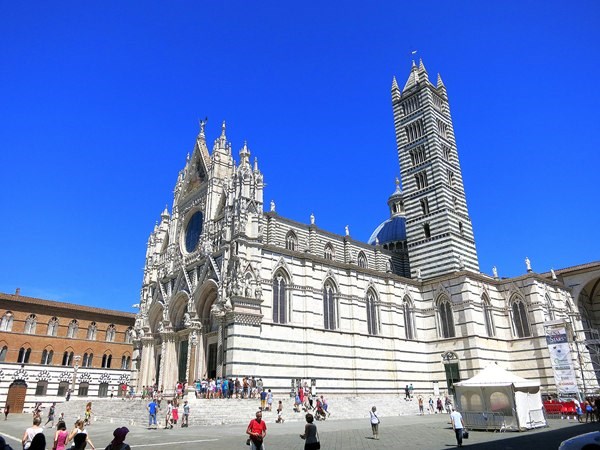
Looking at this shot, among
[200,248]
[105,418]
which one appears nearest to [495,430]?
[105,418]

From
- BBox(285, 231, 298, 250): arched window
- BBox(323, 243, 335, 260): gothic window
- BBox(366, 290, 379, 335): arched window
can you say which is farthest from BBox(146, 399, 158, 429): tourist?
BBox(323, 243, 335, 260): gothic window

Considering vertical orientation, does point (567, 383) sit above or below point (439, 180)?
below

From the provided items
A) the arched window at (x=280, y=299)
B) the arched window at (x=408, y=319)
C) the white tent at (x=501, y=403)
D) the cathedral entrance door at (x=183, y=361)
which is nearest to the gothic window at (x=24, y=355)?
the cathedral entrance door at (x=183, y=361)

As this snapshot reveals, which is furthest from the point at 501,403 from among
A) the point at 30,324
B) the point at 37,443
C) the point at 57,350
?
the point at 30,324

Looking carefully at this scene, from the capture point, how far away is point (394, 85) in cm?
4547

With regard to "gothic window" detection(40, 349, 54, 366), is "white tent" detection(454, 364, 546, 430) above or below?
below

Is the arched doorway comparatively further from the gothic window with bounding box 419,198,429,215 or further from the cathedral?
the gothic window with bounding box 419,198,429,215

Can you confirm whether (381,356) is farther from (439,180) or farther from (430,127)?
(430,127)

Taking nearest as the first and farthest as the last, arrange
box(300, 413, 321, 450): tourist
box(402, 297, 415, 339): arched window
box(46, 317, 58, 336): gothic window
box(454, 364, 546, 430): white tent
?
box(300, 413, 321, 450): tourist
box(454, 364, 546, 430): white tent
box(402, 297, 415, 339): arched window
box(46, 317, 58, 336): gothic window

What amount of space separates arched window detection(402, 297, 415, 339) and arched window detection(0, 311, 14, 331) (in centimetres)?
3377

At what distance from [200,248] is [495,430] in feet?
70.3

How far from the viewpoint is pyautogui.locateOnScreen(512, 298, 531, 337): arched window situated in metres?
34.3

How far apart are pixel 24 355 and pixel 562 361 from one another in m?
43.1

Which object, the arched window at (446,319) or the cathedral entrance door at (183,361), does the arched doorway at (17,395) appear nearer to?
the cathedral entrance door at (183,361)
